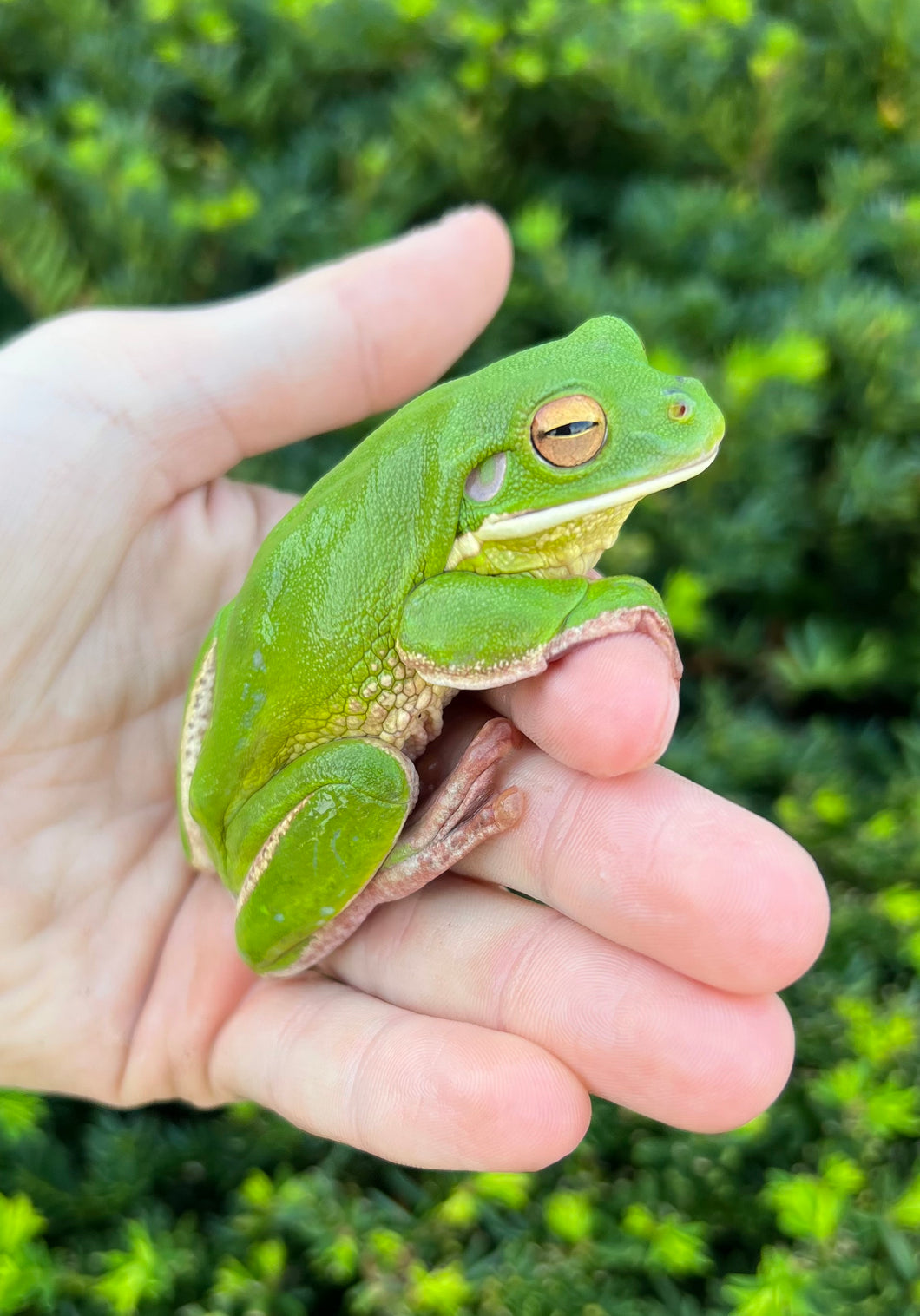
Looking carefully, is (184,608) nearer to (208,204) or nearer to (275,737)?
(275,737)

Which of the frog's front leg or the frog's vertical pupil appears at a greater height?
the frog's vertical pupil

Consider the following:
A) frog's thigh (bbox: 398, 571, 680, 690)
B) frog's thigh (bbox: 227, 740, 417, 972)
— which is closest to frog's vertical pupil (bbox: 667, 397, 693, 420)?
frog's thigh (bbox: 398, 571, 680, 690)

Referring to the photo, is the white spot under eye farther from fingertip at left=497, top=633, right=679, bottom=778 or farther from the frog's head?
fingertip at left=497, top=633, right=679, bottom=778

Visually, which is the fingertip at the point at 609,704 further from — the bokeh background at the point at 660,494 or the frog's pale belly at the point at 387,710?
the bokeh background at the point at 660,494

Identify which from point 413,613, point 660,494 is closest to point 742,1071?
point 413,613

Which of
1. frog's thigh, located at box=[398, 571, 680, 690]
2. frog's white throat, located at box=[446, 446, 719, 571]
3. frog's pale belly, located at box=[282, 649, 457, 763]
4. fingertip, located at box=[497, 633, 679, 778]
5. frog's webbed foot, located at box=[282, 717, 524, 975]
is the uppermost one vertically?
frog's white throat, located at box=[446, 446, 719, 571]

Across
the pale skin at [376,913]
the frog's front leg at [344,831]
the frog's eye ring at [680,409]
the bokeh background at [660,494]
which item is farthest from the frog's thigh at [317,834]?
the frog's eye ring at [680,409]

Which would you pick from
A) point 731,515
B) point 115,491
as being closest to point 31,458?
point 115,491
